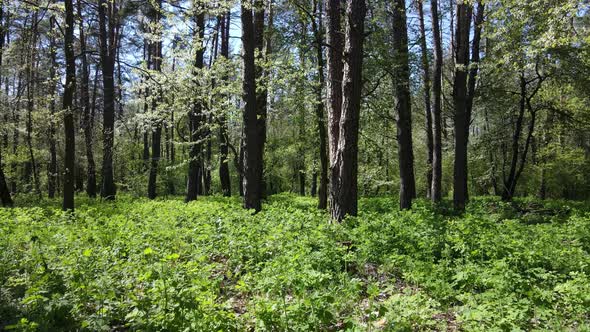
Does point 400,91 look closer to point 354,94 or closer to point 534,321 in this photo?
point 354,94

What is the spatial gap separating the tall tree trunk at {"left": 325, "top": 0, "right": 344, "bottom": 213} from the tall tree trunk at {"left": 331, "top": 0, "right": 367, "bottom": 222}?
147 millimetres

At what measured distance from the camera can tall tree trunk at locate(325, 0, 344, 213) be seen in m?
7.66

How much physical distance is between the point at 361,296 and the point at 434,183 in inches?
463

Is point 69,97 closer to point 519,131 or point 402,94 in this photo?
point 402,94

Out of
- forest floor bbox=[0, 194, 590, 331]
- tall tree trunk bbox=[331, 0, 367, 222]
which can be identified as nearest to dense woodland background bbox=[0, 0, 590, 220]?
tall tree trunk bbox=[331, 0, 367, 222]

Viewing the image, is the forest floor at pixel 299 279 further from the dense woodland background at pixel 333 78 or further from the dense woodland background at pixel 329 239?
the dense woodland background at pixel 333 78

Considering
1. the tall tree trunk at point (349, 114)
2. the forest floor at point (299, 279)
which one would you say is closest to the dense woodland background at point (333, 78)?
the tall tree trunk at point (349, 114)

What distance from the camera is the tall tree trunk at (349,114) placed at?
748 cm

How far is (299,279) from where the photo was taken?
13.2ft

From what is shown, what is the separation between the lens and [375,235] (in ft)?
19.9

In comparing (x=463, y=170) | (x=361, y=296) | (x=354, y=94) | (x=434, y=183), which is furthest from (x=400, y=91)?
(x=361, y=296)

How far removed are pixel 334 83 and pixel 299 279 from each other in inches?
201

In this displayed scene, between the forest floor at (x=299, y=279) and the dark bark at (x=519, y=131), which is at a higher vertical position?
the dark bark at (x=519, y=131)

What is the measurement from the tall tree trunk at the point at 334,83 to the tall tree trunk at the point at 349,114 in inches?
5.8
